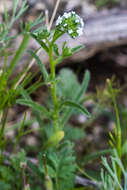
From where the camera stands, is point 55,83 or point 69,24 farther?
point 55,83

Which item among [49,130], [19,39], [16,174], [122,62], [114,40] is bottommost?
[16,174]

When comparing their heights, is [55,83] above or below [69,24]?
below

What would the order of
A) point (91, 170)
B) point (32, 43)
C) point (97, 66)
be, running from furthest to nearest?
1. point (97, 66)
2. point (32, 43)
3. point (91, 170)

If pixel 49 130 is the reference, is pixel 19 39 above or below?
above

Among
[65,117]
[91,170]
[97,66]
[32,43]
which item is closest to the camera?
[65,117]

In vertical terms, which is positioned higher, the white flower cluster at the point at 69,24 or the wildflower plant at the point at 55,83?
the white flower cluster at the point at 69,24

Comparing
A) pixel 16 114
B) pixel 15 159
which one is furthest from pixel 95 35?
pixel 15 159

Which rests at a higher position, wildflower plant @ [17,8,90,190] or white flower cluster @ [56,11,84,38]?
white flower cluster @ [56,11,84,38]

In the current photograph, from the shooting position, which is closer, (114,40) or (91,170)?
(91,170)

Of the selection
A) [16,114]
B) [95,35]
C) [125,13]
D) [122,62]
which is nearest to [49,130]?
[16,114]

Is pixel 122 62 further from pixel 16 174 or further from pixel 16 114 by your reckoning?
pixel 16 174
